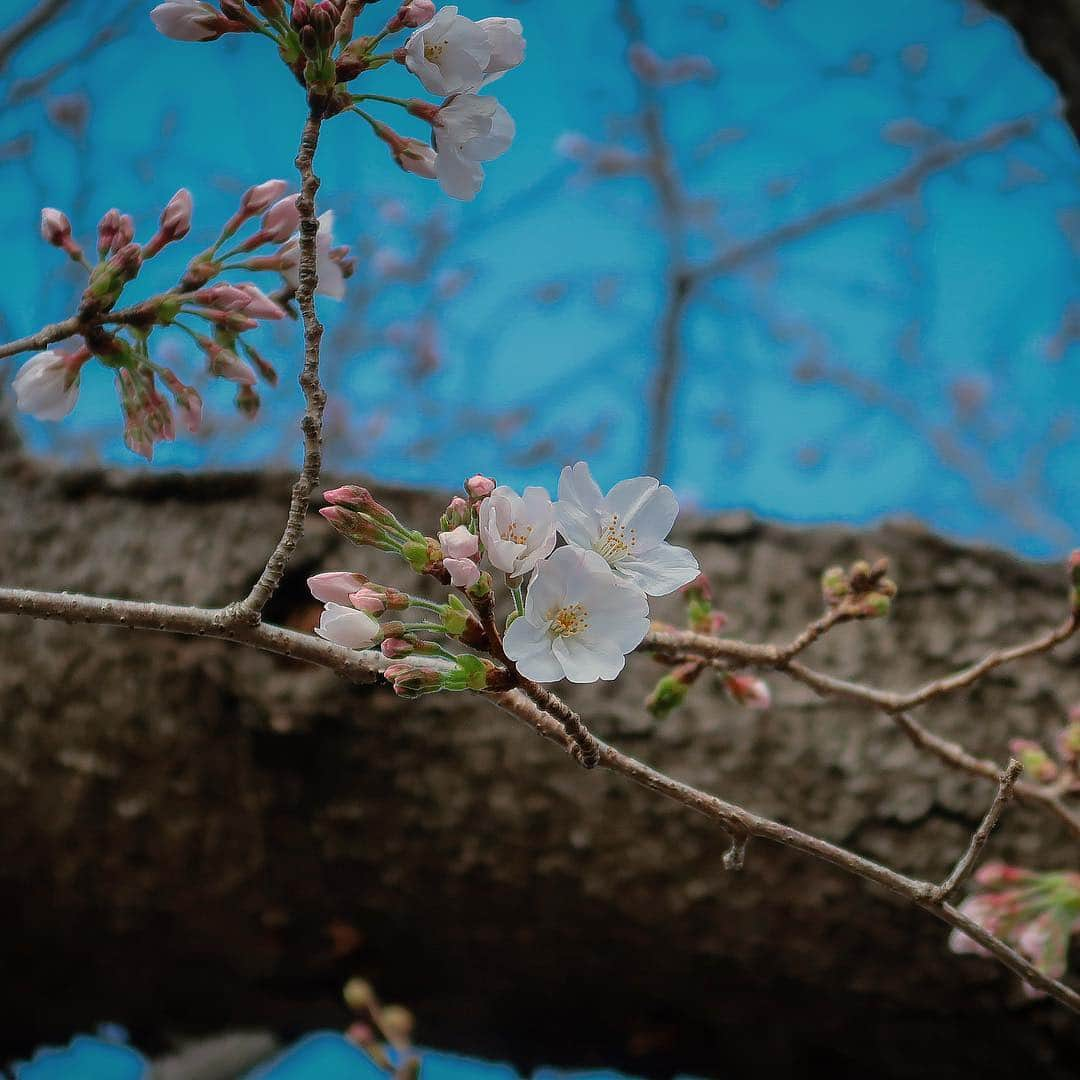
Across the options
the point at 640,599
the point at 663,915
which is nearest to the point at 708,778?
the point at 663,915

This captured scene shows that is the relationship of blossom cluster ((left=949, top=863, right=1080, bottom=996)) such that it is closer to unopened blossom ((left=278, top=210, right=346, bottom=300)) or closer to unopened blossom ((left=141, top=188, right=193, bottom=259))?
unopened blossom ((left=278, top=210, right=346, bottom=300))

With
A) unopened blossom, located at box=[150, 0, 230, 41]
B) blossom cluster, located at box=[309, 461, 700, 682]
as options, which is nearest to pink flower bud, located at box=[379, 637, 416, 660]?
blossom cluster, located at box=[309, 461, 700, 682]

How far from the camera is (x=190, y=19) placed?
588 millimetres

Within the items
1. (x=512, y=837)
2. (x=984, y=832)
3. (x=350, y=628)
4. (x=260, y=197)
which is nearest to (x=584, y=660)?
(x=350, y=628)

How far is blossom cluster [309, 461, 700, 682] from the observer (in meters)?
0.49

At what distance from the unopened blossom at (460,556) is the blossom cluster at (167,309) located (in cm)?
28

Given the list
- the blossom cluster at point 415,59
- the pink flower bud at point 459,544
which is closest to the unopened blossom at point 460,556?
the pink flower bud at point 459,544

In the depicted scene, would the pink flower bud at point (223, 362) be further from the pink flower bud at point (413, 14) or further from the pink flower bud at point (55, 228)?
the pink flower bud at point (413, 14)

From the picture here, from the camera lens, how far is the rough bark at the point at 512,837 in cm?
111

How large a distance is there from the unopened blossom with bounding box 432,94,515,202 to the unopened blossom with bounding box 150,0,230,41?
143mm

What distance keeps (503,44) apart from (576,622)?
0.35 meters

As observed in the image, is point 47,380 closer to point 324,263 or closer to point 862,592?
point 324,263

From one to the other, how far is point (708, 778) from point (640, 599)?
723 millimetres

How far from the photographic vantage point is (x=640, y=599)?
49 cm
